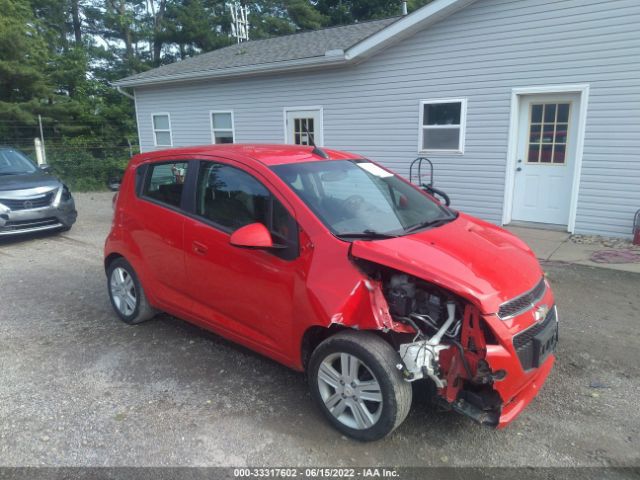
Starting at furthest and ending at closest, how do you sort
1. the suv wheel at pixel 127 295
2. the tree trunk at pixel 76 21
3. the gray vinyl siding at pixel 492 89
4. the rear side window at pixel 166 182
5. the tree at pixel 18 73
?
1. the tree trunk at pixel 76 21
2. the tree at pixel 18 73
3. the gray vinyl siding at pixel 492 89
4. the suv wheel at pixel 127 295
5. the rear side window at pixel 166 182

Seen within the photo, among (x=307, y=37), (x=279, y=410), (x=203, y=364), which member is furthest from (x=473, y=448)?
(x=307, y=37)

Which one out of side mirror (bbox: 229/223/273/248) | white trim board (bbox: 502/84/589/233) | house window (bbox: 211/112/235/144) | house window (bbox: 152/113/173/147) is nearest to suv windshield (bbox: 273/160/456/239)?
side mirror (bbox: 229/223/273/248)

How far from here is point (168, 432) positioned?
287cm

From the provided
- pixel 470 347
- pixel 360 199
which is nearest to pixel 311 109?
pixel 360 199

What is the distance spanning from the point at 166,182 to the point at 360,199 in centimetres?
168

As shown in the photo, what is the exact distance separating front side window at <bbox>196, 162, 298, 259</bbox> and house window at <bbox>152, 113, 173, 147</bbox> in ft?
38.0

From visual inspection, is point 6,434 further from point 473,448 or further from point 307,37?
point 307,37

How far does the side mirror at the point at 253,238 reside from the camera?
2840 mm

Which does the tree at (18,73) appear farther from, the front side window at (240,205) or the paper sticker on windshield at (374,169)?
the paper sticker on windshield at (374,169)

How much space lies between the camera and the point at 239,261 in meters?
3.17

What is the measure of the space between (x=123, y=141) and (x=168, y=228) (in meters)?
22.7

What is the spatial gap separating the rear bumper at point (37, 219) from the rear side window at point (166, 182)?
4717mm

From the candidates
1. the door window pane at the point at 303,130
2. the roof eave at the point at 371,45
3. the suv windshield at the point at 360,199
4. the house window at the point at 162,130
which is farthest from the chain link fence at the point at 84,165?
the suv windshield at the point at 360,199

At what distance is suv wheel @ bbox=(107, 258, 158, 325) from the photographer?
13.9 ft
